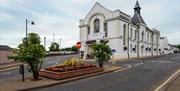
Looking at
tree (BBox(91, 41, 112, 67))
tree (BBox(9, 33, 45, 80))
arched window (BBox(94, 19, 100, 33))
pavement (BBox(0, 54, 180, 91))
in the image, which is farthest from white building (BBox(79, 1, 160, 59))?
tree (BBox(9, 33, 45, 80))

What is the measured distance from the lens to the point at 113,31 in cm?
4906

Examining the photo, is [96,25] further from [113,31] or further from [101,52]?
[101,52]

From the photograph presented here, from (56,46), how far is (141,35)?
49.8m

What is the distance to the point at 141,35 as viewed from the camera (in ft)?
210

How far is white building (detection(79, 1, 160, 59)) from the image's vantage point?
4900 centimetres

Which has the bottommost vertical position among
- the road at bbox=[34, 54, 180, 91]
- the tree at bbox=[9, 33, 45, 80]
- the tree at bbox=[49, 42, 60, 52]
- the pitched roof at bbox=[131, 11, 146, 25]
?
the road at bbox=[34, 54, 180, 91]

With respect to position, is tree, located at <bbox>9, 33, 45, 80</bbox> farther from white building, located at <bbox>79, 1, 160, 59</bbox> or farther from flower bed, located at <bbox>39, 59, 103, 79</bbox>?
white building, located at <bbox>79, 1, 160, 59</bbox>

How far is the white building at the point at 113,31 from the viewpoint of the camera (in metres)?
49.0

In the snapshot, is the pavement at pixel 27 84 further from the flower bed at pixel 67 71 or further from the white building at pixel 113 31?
the white building at pixel 113 31

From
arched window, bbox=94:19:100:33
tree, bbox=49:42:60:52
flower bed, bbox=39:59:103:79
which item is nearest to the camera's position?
flower bed, bbox=39:59:103:79

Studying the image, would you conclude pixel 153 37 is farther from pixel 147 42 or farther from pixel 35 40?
pixel 35 40

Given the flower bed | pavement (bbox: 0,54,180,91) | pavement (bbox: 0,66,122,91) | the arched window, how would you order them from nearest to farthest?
pavement (bbox: 0,66,122,91) → pavement (bbox: 0,54,180,91) → the flower bed → the arched window

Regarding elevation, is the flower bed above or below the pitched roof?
below

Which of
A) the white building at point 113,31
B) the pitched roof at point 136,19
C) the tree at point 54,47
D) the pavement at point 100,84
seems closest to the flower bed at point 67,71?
the pavement at point 100,84
